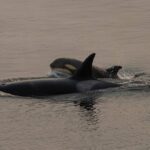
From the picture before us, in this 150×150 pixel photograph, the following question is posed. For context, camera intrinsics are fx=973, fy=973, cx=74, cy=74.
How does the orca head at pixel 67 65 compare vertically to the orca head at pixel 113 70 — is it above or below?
above

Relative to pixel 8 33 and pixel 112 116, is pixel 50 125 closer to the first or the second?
pixel 112 116

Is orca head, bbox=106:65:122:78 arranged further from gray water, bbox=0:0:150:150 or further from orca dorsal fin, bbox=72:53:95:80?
orca dorsal fin, bbox=72:53:95:80

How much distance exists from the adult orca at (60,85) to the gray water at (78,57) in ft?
0.94

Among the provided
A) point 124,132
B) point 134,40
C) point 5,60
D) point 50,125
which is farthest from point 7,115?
point 134,40

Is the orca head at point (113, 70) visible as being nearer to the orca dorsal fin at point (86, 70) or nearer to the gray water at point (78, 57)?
the gray water at point (78, 57)

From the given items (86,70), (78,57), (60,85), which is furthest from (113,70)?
(78,57)

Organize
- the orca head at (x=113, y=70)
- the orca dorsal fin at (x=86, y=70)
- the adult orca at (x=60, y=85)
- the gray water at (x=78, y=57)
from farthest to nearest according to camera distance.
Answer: the orca head at (x=113, y=70) → the orca dorsal fin at (x=86, y=70) → the adult orca at (x=60, y=85) → the gray water at (x=78, y=57)

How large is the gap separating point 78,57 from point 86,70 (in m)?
5.67

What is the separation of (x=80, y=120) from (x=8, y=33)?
45.9 feet

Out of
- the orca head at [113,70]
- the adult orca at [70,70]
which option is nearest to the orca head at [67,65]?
the adult orca at [70,70]

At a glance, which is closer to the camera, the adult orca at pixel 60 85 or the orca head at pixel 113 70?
the adult orca at pixel 60 85

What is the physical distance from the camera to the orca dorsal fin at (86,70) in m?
22.7

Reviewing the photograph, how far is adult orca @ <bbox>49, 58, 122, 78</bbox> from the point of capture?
2517 cm

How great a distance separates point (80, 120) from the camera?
20.0 metres
